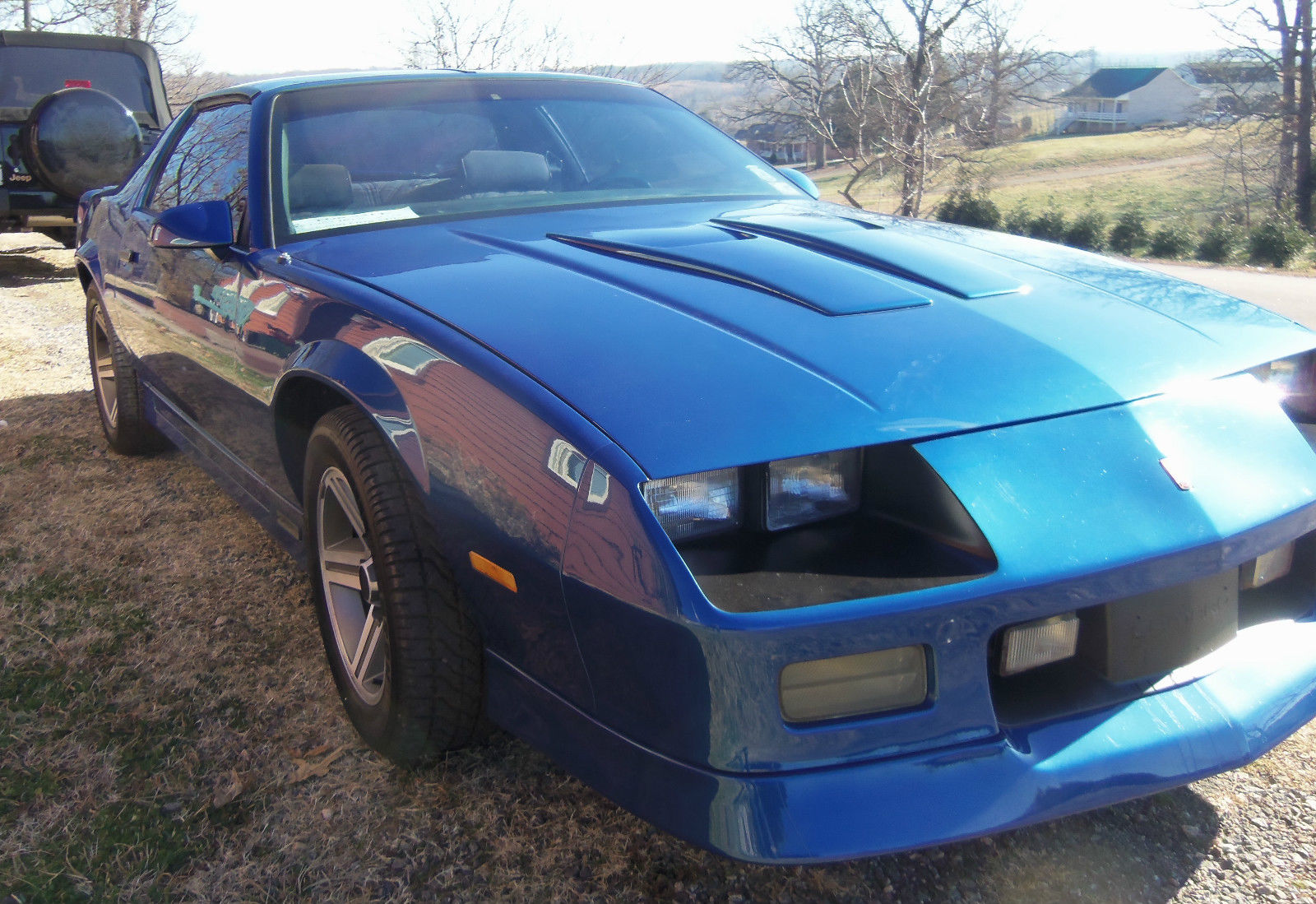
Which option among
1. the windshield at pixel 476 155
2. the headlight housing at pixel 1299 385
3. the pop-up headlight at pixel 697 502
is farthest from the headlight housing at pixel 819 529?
the windshield at pixel 476 155

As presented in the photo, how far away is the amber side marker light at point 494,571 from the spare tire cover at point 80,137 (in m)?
7.21

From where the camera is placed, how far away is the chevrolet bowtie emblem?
1.54 meters

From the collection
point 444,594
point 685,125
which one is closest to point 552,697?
point 444,594

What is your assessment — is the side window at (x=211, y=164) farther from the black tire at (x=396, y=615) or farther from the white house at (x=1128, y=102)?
the white house at (x=1128, y=102)

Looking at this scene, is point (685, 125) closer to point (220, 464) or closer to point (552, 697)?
point (220, 464)

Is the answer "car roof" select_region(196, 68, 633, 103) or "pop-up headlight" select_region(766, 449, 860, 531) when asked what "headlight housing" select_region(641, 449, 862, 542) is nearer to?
"pop-up headlight" select_region(766, 449, 860, 531)

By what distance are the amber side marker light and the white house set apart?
251ft

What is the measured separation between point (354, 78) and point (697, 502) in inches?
79.8

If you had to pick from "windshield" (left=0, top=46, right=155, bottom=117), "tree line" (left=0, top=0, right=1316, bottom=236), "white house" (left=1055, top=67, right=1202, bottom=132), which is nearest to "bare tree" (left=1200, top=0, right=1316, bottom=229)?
"tree line" (left=0, top=0, right=1316, bottom=236)

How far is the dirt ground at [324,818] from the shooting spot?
5.75ft

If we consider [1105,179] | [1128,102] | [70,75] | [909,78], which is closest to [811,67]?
[909,78]

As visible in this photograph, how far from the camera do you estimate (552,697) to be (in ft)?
5.26

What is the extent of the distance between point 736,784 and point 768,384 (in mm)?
580

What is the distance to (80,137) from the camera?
7730 millimetres
